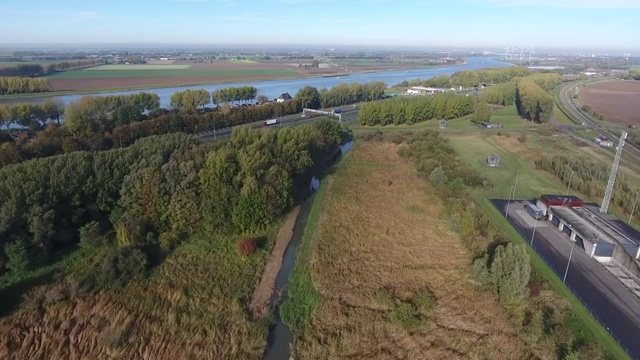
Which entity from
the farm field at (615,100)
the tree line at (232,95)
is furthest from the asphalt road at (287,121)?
the farm field at (615,100)

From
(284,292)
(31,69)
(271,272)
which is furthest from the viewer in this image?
(31,69)

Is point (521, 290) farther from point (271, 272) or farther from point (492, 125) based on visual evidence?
point (492, 125)

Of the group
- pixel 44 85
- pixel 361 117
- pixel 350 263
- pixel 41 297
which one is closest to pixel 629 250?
pixel 350 263

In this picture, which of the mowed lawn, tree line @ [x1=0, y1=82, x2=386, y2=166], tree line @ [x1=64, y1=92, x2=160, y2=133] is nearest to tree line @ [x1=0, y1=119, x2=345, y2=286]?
tree line @ [x1=0, y1=82, x2=386, y2=166]

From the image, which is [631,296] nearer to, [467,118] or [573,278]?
[573,278]

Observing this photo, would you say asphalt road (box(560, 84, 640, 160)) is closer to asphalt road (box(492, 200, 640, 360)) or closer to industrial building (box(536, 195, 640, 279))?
industrial building (box(536, 195, 640, 279))

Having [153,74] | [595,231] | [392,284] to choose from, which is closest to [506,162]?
[595,231]
